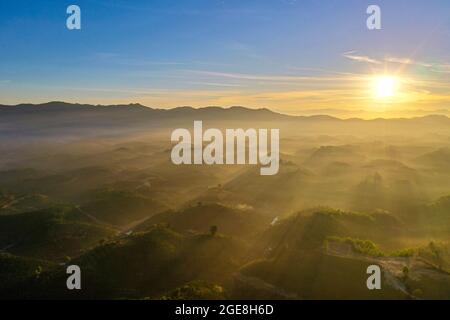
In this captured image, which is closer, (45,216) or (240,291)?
(240,291)

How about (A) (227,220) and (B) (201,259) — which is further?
(A) (227,220)

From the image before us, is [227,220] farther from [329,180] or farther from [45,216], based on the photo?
[329,180]

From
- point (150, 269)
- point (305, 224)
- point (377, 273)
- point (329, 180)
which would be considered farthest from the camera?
point (329, 180)

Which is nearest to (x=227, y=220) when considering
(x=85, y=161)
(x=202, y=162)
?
(x=202, y=162)

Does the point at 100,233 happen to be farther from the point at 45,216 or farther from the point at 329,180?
the point at 329,180
